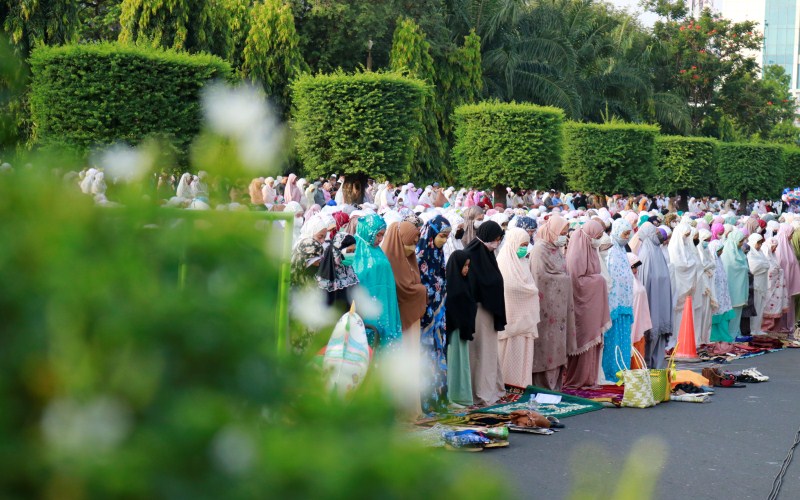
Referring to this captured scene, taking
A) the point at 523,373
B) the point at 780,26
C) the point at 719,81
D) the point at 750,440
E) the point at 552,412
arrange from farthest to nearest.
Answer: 1. the point at 780,26
2. the point at 719,81
3. the point at 523,373
4. the point at 552,412
5. the point at 750,440

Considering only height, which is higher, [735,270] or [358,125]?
[358,125]

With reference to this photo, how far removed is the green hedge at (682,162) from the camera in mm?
36656

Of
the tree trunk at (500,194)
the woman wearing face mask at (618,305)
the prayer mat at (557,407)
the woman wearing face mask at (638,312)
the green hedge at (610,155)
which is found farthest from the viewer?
the green hedge at (610,155)

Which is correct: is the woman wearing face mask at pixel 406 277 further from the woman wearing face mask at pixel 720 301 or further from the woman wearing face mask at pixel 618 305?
the woman wearing face mask at pixel 720 301

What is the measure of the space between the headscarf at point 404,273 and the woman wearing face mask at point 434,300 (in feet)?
0.92

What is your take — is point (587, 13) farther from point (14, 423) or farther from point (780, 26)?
point (780, 26)

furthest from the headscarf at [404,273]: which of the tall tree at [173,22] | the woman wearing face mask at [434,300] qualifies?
the tall tree at [173,22]

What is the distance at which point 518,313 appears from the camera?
32.1 feet

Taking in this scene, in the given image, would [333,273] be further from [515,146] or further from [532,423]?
[515,146]

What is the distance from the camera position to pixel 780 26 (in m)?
108

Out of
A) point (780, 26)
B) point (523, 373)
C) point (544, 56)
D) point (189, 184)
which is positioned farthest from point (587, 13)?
point (780, 26)

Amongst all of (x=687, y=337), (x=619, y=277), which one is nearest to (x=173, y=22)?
(x=687, y=337)

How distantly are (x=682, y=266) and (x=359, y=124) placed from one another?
9.84 meters

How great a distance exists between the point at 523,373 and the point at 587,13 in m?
33.1
